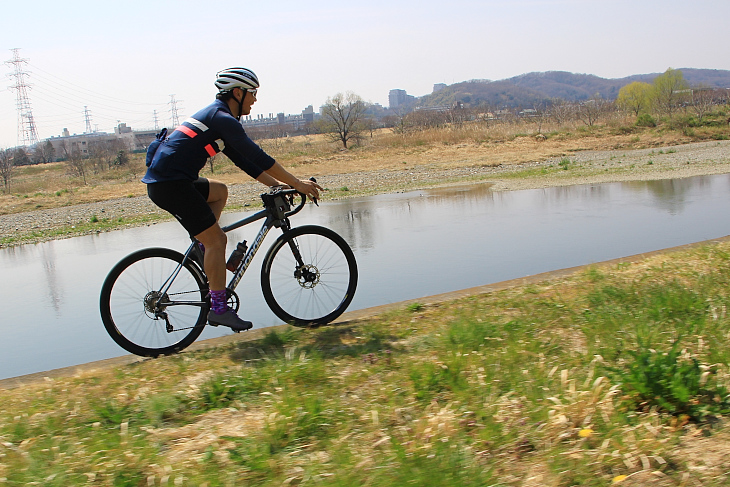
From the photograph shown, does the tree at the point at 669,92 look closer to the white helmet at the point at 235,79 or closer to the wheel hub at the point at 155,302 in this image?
the white helmet at the point at 235,79

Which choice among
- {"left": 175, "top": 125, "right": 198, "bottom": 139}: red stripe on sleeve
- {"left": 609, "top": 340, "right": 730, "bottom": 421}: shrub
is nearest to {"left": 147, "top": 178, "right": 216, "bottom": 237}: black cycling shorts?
{"left": 175, "top": 125, "right": 198, "bottom": 139}: red stripe on sleeve

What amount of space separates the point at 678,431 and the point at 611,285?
2.74 meters

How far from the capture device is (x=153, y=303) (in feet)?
15.6

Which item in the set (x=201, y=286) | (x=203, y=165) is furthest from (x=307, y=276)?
(x=203, y=165)

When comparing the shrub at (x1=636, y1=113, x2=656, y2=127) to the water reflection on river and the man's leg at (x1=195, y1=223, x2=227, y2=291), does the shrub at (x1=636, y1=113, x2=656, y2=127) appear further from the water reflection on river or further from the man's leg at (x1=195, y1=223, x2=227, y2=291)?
the man's leg at (x1=195, y1=223, x2=227, y2=291)

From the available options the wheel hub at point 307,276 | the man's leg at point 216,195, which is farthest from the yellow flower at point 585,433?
the man's leg at point 216,195

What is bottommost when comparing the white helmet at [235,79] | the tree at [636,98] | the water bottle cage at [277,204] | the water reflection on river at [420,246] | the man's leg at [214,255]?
the water reflection on river at [420,246]

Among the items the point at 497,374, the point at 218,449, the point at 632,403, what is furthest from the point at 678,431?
the point at 218,449

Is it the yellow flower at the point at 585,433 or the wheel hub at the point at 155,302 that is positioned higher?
the wheel hub at the point at 155,302

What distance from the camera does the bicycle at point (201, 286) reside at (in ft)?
15.3

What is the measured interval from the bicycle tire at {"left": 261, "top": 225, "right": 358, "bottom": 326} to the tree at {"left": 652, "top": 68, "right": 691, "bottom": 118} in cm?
5683

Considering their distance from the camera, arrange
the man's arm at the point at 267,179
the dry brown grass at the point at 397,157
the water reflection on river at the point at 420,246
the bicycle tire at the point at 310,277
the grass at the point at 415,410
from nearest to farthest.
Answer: the grass at the point at 415,410
the man's arm at the point at 267,179
the bicycle tire at the point at 310,277
the water reflection on river at the point at 420,246
the dry brown grass at the point at 397,157

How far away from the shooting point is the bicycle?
468cm

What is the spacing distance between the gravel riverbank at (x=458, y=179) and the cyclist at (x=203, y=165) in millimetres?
12247
